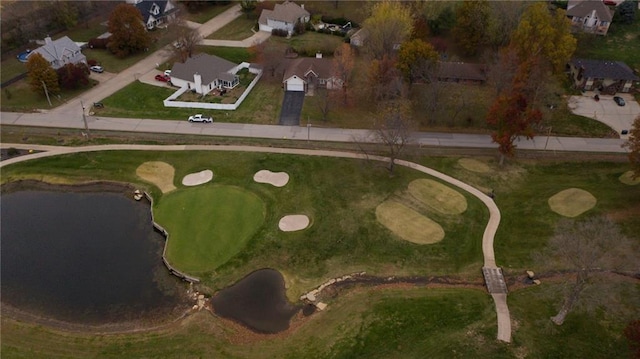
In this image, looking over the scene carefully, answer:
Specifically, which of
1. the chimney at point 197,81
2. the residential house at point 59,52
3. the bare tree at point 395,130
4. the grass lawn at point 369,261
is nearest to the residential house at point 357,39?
the chimney at point 197,81

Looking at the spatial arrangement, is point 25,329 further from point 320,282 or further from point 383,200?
point 383,200

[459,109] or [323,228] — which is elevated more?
[459,109]

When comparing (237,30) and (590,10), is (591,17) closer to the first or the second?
(590,10)

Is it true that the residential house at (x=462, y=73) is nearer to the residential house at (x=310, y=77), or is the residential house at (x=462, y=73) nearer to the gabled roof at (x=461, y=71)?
the gabled roof at (x=461, y=71)

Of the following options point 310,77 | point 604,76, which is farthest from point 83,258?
point 604,76

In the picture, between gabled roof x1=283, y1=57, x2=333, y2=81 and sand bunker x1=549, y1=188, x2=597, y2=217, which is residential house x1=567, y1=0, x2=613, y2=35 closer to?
sand bunker x1=549, y1=188, x2=597, y2=217

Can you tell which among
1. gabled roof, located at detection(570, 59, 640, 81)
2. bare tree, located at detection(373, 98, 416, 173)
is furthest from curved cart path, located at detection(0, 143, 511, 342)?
gabled roof, located at detection(570, 59, 640, 81)

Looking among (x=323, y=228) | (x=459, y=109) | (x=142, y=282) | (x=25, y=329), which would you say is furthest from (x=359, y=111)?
(x=25, y=329)
